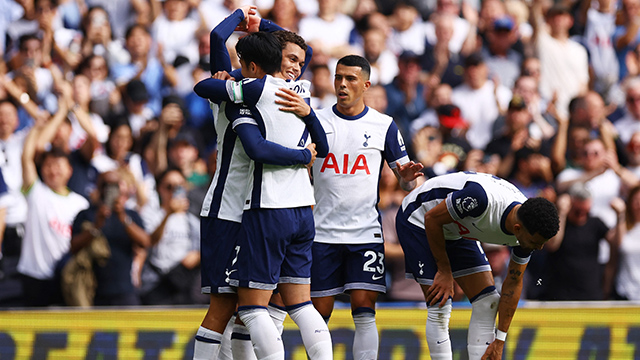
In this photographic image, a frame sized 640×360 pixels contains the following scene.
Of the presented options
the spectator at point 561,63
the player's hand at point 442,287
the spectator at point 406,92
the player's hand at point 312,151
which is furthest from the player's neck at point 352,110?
the spectator at point 561,63

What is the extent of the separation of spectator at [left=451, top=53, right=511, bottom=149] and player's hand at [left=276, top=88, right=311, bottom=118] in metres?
6.45

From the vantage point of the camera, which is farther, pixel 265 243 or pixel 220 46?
pixel 220 46

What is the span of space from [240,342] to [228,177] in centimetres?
132

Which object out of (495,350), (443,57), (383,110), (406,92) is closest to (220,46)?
(495,350)

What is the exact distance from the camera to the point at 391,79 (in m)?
13.4

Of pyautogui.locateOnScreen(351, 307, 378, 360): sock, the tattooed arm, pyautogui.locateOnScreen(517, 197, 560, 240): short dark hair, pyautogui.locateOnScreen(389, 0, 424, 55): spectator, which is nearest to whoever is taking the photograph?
pyautogui.locateOnScreen(517, 197, 560, 240): short dark hair

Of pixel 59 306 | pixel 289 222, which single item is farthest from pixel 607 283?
pixel 59 306

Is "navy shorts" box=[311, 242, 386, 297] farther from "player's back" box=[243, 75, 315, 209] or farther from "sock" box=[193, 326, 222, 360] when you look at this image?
"sock" box=[193, 326, 222, 360]

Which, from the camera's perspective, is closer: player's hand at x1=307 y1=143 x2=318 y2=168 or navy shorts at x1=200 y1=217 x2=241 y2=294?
navy shorts at x1=200 y1=217 x2=241 y2=294

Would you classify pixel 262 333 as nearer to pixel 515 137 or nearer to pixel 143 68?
pixel 515 137

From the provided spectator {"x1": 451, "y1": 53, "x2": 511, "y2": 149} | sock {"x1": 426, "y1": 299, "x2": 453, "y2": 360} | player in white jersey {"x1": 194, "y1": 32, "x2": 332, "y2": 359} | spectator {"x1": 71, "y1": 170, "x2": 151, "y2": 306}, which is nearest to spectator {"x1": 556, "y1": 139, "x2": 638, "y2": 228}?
spectator {"x1": 451, "y1": 53, "x2": 511, "y2": 149}

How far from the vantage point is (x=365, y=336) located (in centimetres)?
696

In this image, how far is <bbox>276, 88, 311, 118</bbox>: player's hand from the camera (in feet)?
20.3

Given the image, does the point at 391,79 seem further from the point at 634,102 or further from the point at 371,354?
the point at 371,354
